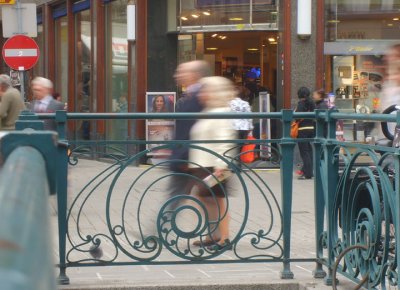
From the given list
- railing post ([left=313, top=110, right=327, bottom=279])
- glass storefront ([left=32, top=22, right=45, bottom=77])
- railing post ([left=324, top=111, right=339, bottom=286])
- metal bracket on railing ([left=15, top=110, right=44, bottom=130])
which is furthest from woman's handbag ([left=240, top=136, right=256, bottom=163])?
glass storefront ([left=32, top=22, right=45, bottom=77])

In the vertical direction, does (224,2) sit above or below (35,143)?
above

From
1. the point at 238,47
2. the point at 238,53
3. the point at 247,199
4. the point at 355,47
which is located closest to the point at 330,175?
the point at 247,199

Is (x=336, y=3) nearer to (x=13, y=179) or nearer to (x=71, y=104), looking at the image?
(x=71, y=104)

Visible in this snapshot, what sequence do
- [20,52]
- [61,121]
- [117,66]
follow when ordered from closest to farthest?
[61,121] → [20,52] → [117,66]

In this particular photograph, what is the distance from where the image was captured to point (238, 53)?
17.1 metres

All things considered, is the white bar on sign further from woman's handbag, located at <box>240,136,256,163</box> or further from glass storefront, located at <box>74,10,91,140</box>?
woman's handbag, located at <box>240,136,256,163</box>

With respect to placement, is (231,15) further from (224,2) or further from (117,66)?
(117,66)

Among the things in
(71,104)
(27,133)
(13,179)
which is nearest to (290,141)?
(27,133)

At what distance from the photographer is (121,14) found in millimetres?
18000

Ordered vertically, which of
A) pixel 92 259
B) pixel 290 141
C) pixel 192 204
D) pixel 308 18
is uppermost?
pixel 308 18

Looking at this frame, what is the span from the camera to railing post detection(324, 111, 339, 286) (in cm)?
528

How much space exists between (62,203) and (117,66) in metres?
13.1

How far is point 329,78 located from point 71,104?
29.5ft

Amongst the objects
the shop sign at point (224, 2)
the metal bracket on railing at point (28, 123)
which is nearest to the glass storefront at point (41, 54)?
the shop sign at point (224, 2)
